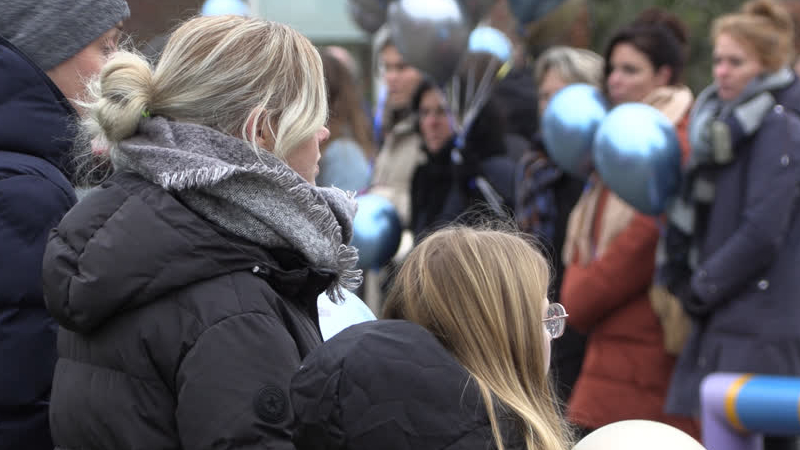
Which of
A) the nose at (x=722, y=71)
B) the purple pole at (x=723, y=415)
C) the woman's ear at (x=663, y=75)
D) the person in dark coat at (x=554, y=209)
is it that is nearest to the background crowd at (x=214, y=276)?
the purple pole at (x=723, y=415)

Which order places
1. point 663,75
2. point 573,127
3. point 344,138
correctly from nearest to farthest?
point 573,127 < point 663,75 < point 344,138

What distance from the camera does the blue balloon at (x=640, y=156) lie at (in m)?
4.51

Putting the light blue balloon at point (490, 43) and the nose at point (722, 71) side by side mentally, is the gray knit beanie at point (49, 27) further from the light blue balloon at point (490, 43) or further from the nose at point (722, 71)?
the light blue balloon at point (490, 43)

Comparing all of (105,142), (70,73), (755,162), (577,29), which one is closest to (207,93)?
(105,142)

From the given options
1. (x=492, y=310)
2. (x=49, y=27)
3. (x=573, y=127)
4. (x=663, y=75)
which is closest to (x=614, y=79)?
(x=663, y=75)

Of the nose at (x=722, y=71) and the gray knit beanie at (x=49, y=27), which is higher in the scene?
the gray knit beanie at (x=49, y=27)

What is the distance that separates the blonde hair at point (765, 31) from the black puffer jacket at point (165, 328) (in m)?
3.12

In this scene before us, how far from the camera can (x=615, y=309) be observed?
183 inches

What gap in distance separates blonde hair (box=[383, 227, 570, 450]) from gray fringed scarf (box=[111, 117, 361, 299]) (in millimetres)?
191

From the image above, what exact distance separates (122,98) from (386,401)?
28.2 inches

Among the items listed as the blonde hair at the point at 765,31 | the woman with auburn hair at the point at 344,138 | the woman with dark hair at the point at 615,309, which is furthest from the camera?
the woman with auburn hair at the point at 344,138

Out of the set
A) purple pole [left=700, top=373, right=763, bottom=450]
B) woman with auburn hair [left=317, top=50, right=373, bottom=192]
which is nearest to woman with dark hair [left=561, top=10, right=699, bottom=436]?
purple pole [left=700, top=373, right=763, bottom=450]

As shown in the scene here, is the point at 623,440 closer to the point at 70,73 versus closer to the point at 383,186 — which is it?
the point at 70,73

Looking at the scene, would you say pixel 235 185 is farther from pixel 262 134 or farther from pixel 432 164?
pixel 432 164
